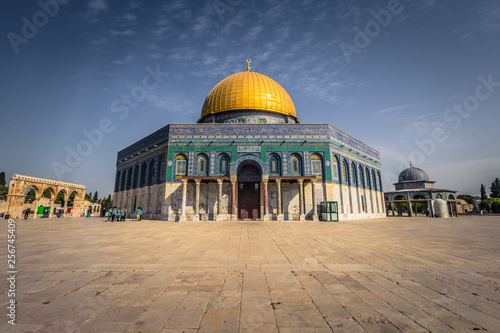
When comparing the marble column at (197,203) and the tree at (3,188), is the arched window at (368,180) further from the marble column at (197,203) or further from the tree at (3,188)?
the tree at (3,188)

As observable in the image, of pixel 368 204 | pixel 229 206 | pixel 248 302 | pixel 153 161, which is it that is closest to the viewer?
pixel 248 302

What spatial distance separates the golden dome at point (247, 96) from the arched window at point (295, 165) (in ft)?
21.9

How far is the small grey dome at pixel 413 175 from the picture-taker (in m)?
45.0

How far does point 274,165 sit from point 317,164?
14.0 ft

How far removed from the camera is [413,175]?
A: 45344 millimetres

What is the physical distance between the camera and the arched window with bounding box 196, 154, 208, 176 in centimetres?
2167

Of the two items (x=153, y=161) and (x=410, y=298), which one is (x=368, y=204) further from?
(x=410, y=298)

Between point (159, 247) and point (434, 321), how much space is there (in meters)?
6.24

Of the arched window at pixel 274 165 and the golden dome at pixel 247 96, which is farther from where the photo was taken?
the golden dome at pixel 247 96

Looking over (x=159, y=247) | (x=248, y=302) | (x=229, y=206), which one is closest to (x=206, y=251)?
(x=159, y=247)

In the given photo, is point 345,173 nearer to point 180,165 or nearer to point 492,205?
point 180,165

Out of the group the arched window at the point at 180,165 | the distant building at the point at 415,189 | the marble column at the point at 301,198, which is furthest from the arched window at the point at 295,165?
the distant building at the point at 415,189

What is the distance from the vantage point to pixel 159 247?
6543 mm

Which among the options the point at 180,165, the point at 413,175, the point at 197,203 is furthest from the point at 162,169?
the point at 413,175
